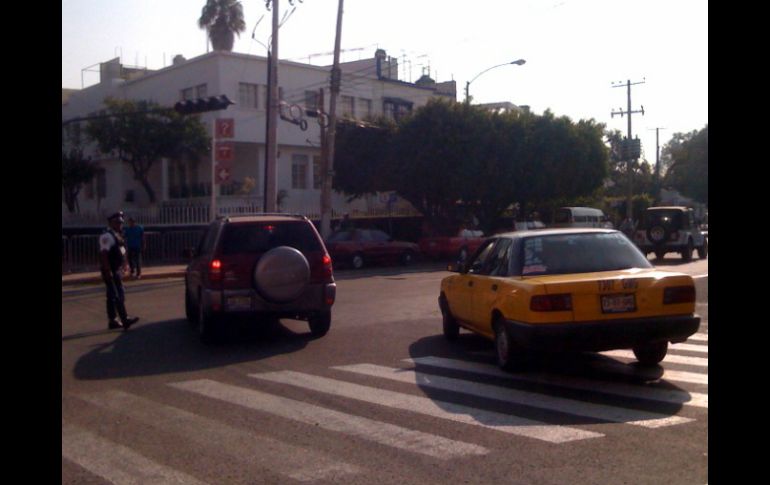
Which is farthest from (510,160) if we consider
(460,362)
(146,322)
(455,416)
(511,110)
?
(455,416)

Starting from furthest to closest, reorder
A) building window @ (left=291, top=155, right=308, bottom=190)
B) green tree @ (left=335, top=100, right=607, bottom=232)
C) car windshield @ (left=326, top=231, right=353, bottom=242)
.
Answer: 1. building window @ (left=291, top=155, right=308, bottom=190)
2. green tree @ (left=335, top=100, right=607, bottom=232)
3. car windshield @ (left=326, top=231, right=353, bottom=242)

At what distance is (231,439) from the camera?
7.05 m

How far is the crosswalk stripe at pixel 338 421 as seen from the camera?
6625mm

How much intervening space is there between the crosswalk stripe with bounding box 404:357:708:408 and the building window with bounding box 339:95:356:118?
36.2m

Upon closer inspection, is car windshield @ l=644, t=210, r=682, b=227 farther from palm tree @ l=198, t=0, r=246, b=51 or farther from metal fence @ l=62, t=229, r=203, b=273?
palm tree @ l=198, t=0, r=246, b=51

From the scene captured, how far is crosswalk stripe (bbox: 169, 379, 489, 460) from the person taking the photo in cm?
662

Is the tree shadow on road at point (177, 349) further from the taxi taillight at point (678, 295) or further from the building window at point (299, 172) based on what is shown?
the building window at point (299, 172)

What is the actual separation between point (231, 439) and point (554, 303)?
3531mm

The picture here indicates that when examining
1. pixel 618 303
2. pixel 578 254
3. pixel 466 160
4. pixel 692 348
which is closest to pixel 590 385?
pixel 618 303

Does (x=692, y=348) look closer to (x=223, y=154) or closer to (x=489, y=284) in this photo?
(x=489, y=284)

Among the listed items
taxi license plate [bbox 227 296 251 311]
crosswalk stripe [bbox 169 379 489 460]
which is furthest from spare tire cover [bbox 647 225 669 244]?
crosswalk stripe [bbox 169 379 489 460]
